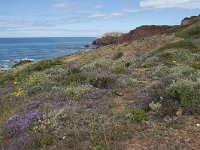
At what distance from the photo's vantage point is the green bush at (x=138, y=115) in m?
10.1

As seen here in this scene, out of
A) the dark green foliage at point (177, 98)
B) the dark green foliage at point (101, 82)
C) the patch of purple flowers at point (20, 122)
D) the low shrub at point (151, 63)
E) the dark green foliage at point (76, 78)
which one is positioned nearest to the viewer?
the dark green foliage at point (177, 98)

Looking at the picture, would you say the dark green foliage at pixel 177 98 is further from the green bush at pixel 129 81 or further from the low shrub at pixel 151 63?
the low shrub at pixel 151 63

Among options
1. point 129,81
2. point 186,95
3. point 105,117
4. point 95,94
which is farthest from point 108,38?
point 105,117

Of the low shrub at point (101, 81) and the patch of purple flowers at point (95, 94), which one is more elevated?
the low shrub at point (101, 81)

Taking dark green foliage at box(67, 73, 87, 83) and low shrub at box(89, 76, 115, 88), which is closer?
low shrub at box(89, 76, 115, 88)

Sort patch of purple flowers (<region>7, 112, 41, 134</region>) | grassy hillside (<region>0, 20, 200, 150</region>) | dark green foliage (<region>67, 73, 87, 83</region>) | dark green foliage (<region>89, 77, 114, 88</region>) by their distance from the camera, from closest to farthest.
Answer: grassy hillside (<region>0, 20, 200, 150</region>)
patch of purple flowers (<region>7, 112, 41, 134</region>)
dark green foliage (<region>89, 77, 114, 88</region>)
dark green foliage (<region>67, 73, 87, 83</region>)

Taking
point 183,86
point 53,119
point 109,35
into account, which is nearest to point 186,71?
point 183,86

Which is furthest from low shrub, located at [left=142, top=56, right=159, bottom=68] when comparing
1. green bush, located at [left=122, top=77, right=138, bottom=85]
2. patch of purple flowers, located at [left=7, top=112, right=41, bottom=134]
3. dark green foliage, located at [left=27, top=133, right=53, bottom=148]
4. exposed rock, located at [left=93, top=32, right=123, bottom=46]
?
exposed rock, located at [left=93, top=32, right=123, bottom=46]

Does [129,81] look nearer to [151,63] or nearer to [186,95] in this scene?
[186,95]

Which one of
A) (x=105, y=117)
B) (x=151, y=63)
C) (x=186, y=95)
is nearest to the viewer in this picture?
(x=105, y=117)

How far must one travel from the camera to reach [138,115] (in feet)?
33.5

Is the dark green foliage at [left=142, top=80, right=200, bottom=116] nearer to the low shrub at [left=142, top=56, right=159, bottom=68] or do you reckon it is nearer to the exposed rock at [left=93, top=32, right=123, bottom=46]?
the low shrub at [left=142, top=56, right=159, bottom=68]

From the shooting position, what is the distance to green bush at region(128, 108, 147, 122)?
33.2 feet

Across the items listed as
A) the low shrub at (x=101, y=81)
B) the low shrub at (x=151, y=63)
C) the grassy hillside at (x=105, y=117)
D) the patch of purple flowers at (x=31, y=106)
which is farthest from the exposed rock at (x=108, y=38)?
the patch of purple flowers at (x=31, y=106)
